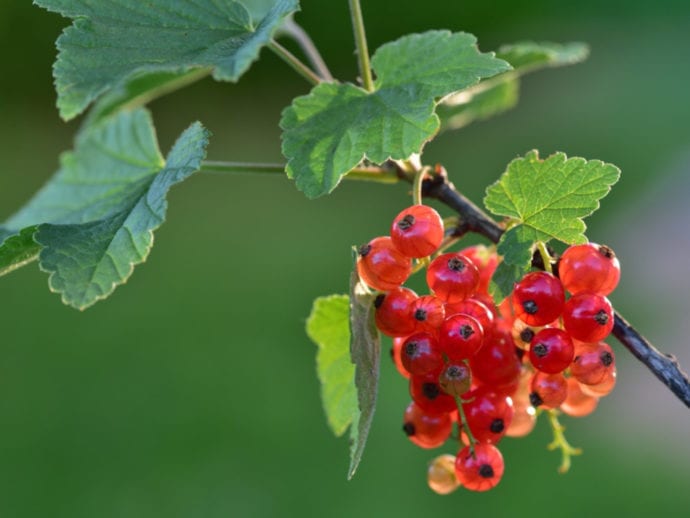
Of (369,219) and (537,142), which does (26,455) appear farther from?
(537,142)

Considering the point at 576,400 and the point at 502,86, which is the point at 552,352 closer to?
the point at 576,400

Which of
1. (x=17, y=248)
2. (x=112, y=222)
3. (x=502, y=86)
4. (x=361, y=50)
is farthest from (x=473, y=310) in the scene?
(x=502, y=86)

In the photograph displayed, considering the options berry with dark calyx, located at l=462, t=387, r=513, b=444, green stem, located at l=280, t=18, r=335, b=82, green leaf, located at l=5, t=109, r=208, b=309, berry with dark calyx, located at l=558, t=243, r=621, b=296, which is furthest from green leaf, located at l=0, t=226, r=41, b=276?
berry with dark calyx, located at l=558, t=243, r=621, b=296

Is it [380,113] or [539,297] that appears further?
[380,113]

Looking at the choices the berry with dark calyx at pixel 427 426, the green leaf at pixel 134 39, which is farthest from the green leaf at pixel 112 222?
the berry with dark calyx at pixel 427 426

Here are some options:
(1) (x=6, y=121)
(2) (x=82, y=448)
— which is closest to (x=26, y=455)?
(2) (x=82, y=448)

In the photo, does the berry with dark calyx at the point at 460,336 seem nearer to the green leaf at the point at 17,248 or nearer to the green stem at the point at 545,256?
the green stem at the point at 545,256
